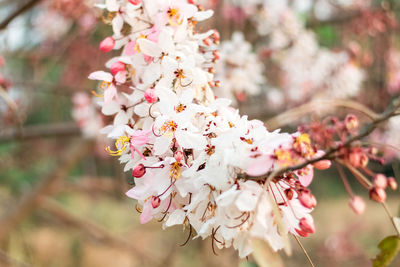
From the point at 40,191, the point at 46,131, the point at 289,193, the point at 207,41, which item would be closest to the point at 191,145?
the point at 289,193

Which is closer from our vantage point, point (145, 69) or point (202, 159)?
point (202, 159)

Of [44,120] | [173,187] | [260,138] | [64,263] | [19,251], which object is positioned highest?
[260,138]

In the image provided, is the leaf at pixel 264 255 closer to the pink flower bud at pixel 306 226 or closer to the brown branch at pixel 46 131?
the pink flower bud at pixel 306 226

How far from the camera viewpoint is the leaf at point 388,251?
58 centimetres

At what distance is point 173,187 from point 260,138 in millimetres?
162

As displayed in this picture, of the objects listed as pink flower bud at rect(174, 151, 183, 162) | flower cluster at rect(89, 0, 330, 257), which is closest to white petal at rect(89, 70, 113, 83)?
flower cluster at rect(89, 0, 330, 257)

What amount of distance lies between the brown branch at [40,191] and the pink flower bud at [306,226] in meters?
2.26

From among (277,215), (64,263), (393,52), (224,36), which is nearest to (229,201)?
(277,215)

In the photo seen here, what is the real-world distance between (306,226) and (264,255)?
126 mm

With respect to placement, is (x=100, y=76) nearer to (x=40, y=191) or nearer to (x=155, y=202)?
(x=155, y=202)

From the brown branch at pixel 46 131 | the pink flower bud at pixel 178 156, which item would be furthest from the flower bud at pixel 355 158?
the brown branch at pixel 46 131

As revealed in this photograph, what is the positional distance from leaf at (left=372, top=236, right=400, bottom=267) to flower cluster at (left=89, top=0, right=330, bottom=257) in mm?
124

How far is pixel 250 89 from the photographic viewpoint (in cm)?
161

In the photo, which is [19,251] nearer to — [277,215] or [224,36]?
[224,36]
